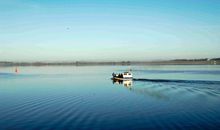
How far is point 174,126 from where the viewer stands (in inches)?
781

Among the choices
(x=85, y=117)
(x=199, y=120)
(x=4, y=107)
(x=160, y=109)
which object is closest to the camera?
(x=199, y=120)

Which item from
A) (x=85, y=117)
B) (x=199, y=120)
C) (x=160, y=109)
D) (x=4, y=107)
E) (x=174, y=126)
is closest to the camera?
(x=174, y=126)

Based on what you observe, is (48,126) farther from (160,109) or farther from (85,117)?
(160,109)

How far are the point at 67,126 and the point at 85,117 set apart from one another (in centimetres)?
336

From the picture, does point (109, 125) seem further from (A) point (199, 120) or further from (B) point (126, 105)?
(B) point (126, 105)

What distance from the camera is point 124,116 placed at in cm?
2359

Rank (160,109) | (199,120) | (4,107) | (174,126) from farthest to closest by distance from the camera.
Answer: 1. (4,107)
2. (160,109)
3. (199,120)
4. (174,126)

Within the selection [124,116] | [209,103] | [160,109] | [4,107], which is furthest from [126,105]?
[4,107]

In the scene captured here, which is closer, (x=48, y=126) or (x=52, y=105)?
(x=48, y=126)

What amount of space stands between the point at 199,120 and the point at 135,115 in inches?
206

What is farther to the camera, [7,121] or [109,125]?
[7,121]

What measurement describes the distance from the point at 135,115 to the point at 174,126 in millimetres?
4707

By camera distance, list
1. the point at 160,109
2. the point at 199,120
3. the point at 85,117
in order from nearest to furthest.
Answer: the point at 199,120
the point at 85,117
the point at 160,109

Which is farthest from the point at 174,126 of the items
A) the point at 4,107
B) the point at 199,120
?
the point at 4,107
